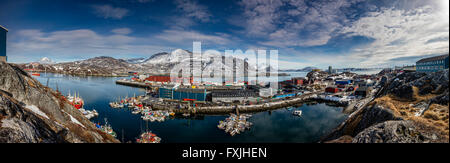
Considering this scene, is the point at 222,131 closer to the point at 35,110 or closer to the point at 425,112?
the point at 35,110

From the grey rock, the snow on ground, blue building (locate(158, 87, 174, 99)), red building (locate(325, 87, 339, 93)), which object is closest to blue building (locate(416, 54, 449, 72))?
the grey rock

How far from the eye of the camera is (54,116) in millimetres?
4535

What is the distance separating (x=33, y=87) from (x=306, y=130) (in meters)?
14.8

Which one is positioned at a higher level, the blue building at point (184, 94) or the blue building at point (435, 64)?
the blue building at point (435, 64)

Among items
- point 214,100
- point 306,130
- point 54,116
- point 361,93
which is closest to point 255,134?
point 306,130

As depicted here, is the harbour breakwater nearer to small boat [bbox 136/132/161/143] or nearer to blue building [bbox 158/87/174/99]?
blue building [bbox 158/87/174/99]

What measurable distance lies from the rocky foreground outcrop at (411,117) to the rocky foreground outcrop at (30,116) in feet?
19.1

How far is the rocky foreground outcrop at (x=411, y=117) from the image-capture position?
2.52 m

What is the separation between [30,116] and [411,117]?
771 cm

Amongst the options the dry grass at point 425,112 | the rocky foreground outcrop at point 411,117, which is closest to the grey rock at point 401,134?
the rocky foreground outcrop at point 411,117

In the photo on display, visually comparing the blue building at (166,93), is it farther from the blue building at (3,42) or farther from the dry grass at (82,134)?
the dry grass at (82,134)

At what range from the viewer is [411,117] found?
119 inches

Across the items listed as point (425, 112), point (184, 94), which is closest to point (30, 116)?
point (425, 112)
